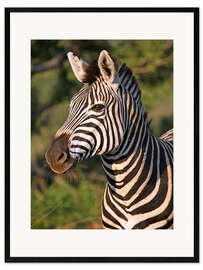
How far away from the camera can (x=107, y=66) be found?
10.6 feet

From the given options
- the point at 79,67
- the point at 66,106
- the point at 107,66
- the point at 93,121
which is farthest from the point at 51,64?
the point at 93,121

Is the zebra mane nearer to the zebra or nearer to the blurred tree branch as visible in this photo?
the zebra

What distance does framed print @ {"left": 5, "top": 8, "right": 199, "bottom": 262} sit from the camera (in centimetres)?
327

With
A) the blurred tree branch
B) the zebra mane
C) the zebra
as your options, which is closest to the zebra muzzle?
the zebra

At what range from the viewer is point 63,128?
313 centimetres

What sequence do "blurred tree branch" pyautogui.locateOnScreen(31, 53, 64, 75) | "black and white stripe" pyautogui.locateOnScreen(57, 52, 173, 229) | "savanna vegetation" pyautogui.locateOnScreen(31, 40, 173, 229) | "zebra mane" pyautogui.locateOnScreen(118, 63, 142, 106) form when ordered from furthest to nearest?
"blurred tree branch" pyautogui.locateOnScreen(31, 53, 64, 75)
"savanna vegetation" pyautogui.locateOnScreen(31, 40, 173, 229)
"zebra mane" pyautogui.locateOnScreen(118, 63, 142, 106)
"black and white stripe" pyautogui.locateOnScreen(57, 52, 173, 229)

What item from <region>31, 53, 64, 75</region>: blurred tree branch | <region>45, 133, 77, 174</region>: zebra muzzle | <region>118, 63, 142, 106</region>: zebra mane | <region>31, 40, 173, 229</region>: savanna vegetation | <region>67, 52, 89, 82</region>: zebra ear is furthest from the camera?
<region>31, 53, 64, 75</region>: blurred tree branch

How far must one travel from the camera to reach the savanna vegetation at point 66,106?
13.8 feet

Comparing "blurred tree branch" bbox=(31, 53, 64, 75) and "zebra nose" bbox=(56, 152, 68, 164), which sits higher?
"blurred tree branch" bbox=(31, 53, 64, 75)

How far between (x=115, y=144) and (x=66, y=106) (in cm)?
259

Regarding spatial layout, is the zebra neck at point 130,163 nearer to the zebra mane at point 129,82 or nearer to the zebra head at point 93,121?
the zebra head at point 93,121

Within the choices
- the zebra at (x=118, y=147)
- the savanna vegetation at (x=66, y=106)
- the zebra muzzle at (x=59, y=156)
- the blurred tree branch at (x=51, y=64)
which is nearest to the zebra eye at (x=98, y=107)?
the zebra at (x=118, y=147)
